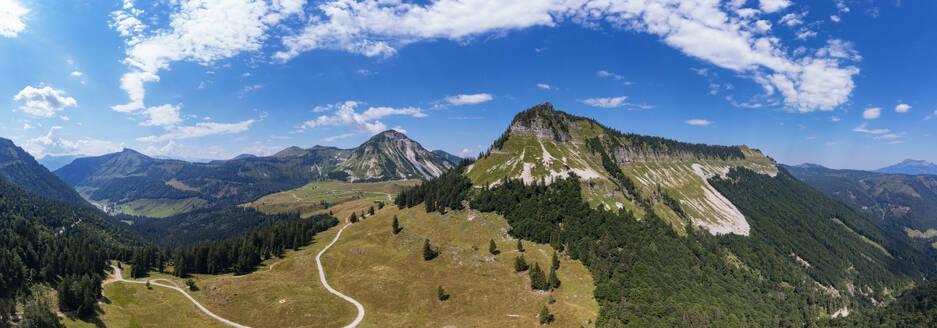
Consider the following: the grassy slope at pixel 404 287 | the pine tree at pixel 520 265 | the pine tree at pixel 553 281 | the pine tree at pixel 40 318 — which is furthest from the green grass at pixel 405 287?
the pine tree at pixel 40 318

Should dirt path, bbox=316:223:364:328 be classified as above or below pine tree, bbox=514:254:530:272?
below

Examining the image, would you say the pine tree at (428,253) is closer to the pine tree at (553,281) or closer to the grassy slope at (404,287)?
the grassy slope at (404,287)

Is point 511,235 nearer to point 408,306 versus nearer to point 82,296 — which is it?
point 408,306

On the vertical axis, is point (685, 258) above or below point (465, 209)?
below

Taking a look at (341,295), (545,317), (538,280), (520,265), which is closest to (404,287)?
(341,295)

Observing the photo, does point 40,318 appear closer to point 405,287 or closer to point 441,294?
point 405,287

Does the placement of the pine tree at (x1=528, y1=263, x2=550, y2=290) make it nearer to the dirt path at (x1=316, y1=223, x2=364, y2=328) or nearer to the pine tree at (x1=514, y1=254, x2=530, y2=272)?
the pine tree at (x1=514, y1=254, x2=530, y2=272)

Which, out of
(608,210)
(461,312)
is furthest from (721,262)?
(461,312)

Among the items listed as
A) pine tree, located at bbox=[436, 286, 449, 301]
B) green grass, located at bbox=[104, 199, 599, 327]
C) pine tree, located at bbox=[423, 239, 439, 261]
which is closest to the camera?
green grass, located at bbox=[104, 199, 599, 327]

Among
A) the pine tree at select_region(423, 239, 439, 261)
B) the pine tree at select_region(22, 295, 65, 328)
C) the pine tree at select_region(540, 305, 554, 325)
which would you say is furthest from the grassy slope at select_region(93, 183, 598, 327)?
the pine tree at select_region(22, 295, 65, 328)
